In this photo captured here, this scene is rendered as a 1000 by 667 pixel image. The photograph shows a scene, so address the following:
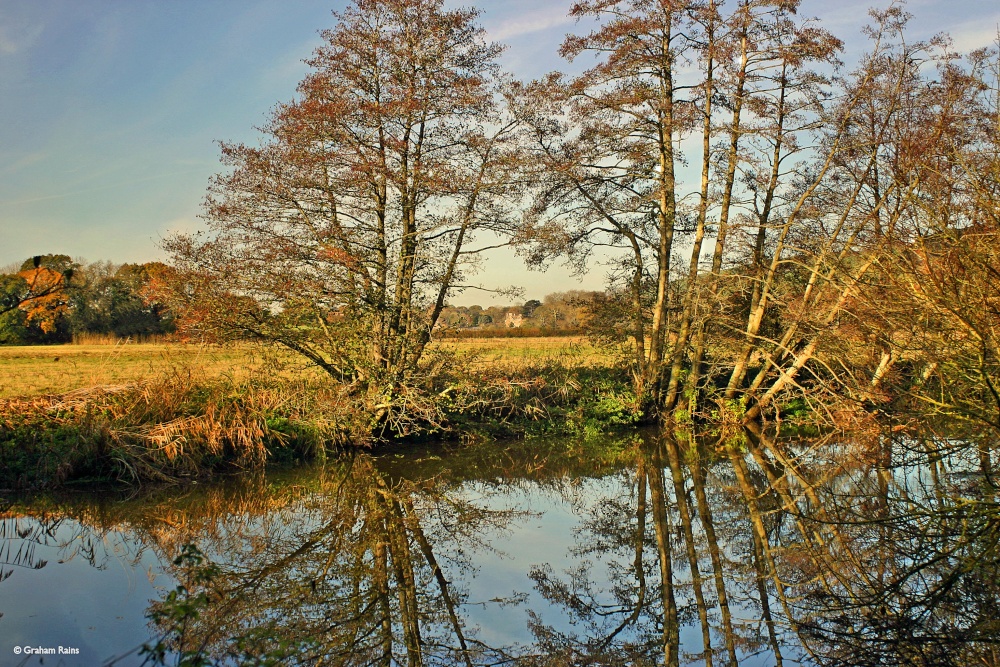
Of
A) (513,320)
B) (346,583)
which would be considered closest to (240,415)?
(346,583)

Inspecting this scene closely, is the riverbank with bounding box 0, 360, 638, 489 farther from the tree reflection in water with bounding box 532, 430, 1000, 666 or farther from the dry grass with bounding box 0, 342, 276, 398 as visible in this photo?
the tree reflection in water with bounding box 532, 430, 1000, 666

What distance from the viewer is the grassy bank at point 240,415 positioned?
1143cm

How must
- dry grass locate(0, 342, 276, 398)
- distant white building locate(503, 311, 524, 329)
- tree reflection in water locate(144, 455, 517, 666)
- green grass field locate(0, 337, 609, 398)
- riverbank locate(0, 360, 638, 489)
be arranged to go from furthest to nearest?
distant white building locate(503, 311, 524, 329) → green grass field locate(0, 337, 609, 398) → dry grass locate(0, 342, 276, 398) → riverbank locate(0, 360, 638, 489) → tree reflection in water locate(144, 455, 517, 666)

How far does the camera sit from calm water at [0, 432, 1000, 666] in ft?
19.1

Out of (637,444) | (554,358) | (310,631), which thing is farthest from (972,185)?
(554,358)

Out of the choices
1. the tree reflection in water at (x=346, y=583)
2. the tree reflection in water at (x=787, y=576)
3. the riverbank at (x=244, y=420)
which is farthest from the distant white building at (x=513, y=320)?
the tree reflection in water at (x=346, y=583)

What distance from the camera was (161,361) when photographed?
A: 25.4 m

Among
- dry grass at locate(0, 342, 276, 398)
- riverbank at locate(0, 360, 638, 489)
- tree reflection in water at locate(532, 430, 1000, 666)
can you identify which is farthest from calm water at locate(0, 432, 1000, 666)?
dry grass at locate(0, 342, 276, 398)

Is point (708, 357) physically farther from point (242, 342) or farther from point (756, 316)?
point (242, 342)

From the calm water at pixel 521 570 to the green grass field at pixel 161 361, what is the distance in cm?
305

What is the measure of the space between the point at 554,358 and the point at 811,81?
339 inches

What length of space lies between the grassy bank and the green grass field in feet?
0.24

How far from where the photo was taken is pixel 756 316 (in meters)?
16.6

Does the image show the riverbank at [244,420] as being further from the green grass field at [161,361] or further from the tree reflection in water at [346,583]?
the tree reflection in water at [346,583]
